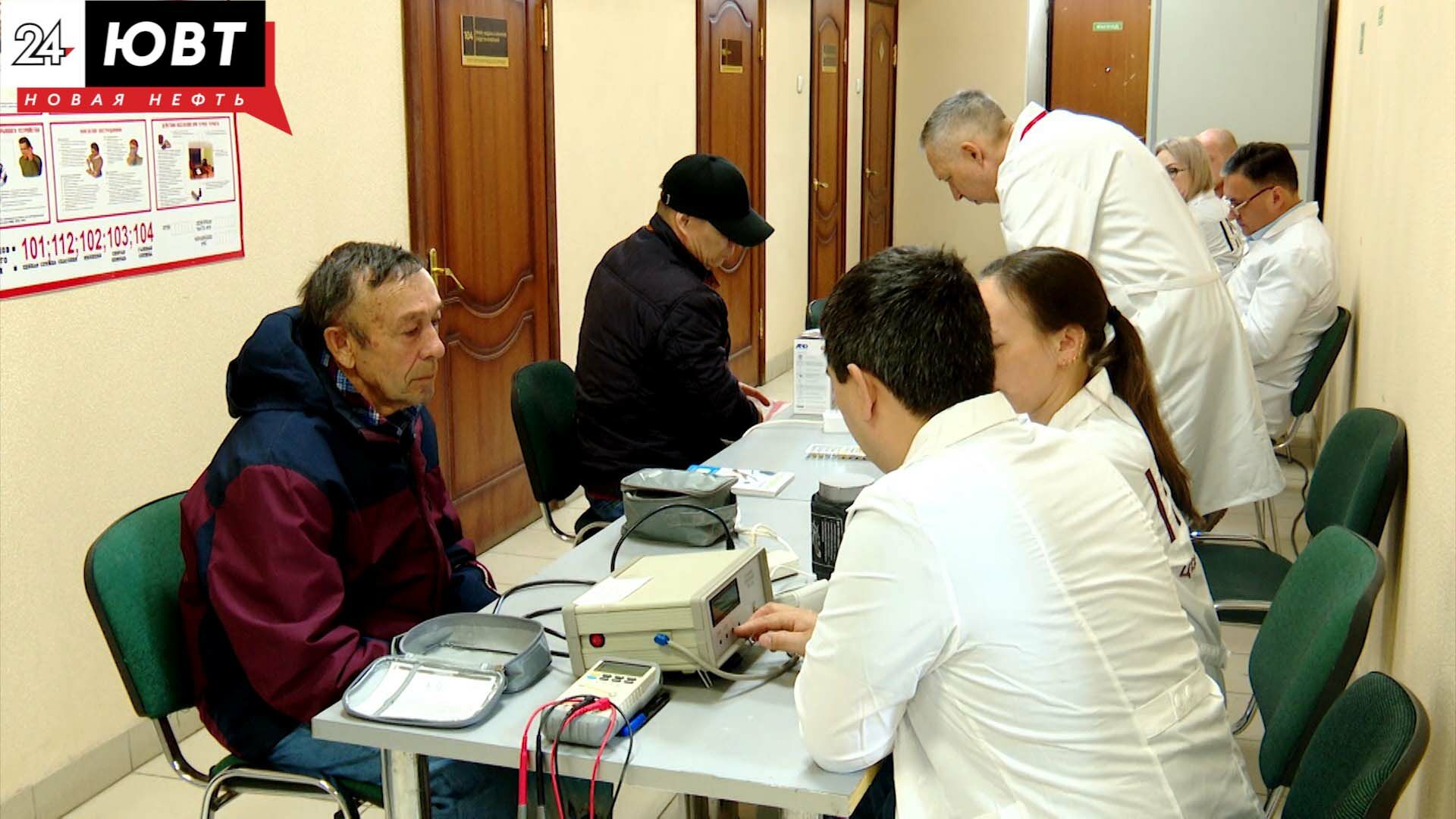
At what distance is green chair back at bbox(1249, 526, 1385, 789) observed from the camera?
1.53 meters

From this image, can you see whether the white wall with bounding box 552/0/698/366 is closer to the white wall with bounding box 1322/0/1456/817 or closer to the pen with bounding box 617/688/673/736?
the white wall with bounding box 1322/0/1456/817

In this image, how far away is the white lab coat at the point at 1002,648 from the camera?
4.28 ft

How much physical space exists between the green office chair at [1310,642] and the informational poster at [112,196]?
7.79 ft

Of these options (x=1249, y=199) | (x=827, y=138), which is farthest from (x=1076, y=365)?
(x=827, y=138)

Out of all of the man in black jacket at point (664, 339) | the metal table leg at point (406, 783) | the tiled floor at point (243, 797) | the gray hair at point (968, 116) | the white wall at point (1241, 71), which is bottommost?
the tiled floor at point (243, 797)

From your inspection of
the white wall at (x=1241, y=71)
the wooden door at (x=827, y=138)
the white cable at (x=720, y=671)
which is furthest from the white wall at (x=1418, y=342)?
the white wall at (x=1241, y=71)

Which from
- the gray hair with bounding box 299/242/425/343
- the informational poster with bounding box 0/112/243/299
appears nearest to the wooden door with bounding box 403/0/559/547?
the informational poster with bounding box 0/112/243/299

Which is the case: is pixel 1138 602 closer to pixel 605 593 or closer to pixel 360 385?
pixel 605 593

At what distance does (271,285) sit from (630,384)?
1.01 m

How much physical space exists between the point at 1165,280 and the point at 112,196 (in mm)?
2444

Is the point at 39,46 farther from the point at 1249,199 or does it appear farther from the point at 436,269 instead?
the point at 1249,199

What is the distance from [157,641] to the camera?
1.87 meters

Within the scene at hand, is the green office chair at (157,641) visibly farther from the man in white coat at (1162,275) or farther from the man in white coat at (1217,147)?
the man in white coat at (1217,147)

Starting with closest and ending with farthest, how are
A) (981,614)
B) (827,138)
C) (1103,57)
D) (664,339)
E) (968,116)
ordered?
(981,614) < (664,339) < (968,116) < (827,138) < (1103,57)
